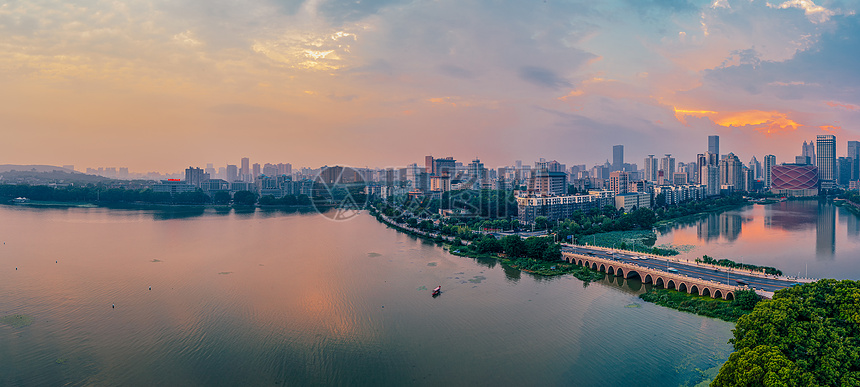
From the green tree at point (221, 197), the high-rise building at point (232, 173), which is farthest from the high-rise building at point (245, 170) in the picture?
the green tree at point (221, 197)

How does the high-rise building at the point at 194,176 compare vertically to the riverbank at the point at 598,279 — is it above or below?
above

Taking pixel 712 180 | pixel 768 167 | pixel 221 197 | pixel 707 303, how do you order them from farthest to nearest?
pixel 768 167 < pixel 712 180 < pixel 221 197 < pixel 707 303

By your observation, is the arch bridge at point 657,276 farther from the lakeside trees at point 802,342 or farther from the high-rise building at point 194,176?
the high-rise building at point 194,176

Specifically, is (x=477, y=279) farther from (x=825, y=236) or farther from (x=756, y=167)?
(x=756, y=167)

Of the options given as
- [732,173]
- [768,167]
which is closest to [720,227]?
[732,173]

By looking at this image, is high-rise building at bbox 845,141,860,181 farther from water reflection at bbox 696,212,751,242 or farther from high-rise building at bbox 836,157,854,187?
water reflection at bbox 696,212,751,242

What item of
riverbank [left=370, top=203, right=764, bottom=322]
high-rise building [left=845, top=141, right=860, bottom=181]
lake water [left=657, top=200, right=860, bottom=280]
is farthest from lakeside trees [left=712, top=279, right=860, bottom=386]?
high-rise building [left=845, top=141, right=860, bottom=181]
